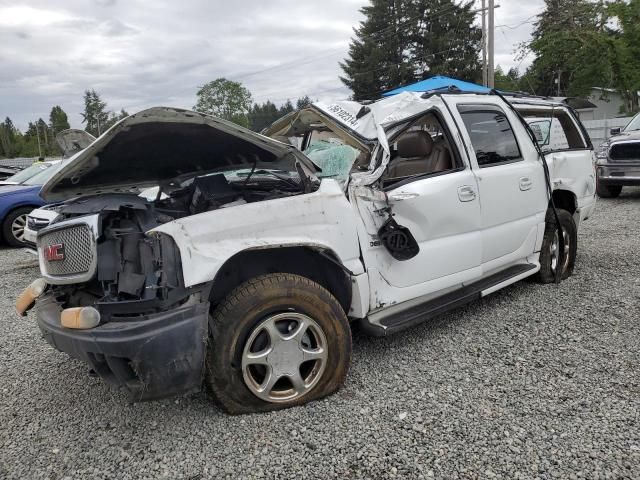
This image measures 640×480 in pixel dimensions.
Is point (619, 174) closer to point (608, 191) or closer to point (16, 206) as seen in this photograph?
point (608, 191)

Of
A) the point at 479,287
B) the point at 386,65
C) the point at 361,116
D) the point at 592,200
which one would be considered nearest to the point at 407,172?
the point at 361,116

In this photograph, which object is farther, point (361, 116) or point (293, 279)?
point (361, 116)

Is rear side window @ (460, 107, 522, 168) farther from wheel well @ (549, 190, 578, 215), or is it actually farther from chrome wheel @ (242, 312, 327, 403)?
chrome wheel @ (242, 312, 327, 403)

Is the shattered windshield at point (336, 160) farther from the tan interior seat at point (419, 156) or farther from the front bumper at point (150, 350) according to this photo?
the front bumper at point (150, 350)

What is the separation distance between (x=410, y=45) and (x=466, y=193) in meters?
45.1

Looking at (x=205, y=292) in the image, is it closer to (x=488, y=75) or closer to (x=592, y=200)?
(x=592, y=200)

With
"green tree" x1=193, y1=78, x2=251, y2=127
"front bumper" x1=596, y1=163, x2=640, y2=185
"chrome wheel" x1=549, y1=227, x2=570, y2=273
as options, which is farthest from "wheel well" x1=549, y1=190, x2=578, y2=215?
"green tree" x1=193, y1=78, x2=251, y2=127

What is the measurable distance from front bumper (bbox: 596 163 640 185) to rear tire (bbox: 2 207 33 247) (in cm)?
1148

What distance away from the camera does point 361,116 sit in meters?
3.51

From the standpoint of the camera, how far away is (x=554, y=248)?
491cm

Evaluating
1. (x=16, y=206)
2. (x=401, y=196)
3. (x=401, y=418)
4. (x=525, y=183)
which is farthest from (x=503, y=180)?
(x=16, y=206)

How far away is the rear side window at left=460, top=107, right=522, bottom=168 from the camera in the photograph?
3.96 metres

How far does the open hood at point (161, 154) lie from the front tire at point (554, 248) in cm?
293

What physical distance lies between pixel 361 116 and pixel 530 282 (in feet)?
8.87
